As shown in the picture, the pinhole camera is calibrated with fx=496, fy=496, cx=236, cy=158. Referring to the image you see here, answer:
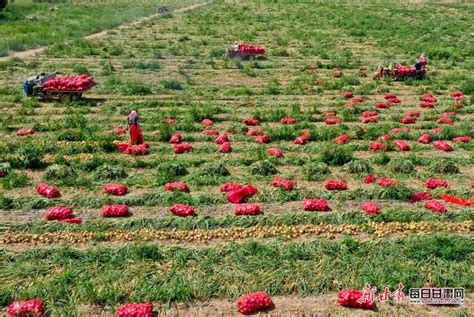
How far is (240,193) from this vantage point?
12281 mm

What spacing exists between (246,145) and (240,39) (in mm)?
24186

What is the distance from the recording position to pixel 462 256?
9.91 meters

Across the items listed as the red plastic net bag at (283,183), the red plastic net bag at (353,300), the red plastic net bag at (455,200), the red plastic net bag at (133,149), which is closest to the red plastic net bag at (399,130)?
the red plastic net bag at (455,200)

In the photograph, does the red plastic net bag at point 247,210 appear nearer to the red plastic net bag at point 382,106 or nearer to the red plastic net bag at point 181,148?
the red plastic net bag at point 181,148

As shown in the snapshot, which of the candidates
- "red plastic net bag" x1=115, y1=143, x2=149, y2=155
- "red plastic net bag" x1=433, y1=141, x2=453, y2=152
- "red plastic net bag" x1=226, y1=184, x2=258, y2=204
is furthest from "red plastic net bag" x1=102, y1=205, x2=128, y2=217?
"red plastic net bag" x1=433, y1=141, x2=453, y2=152

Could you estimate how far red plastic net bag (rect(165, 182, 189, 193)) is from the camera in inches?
501

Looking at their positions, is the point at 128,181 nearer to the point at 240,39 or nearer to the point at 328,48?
the point at 328,48

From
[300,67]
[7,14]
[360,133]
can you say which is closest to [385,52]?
[300,67]

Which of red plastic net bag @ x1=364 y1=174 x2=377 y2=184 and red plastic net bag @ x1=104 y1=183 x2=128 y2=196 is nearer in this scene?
red plastic net bag @ x1=104 y1=183 x2=128 y2=196

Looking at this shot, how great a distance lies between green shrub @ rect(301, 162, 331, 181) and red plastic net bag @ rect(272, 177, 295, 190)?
741 mm

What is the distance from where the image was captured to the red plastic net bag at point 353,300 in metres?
8.48

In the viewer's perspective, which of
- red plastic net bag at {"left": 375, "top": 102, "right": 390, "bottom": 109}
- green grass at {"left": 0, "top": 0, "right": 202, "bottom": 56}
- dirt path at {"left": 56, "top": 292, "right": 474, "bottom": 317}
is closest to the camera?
dirt path at {"left": 56, "top": 292, "right": 474, "bottom": 317}

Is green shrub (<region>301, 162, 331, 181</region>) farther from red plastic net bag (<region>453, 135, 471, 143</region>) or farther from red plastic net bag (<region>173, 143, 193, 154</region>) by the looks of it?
red plastic net bag (<region>453, 135, 471, 143</region>)

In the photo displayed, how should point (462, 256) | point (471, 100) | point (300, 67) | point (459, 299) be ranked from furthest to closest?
point (300, 67)
point (471, 100)
point (462, 256)
point (459, 299)
